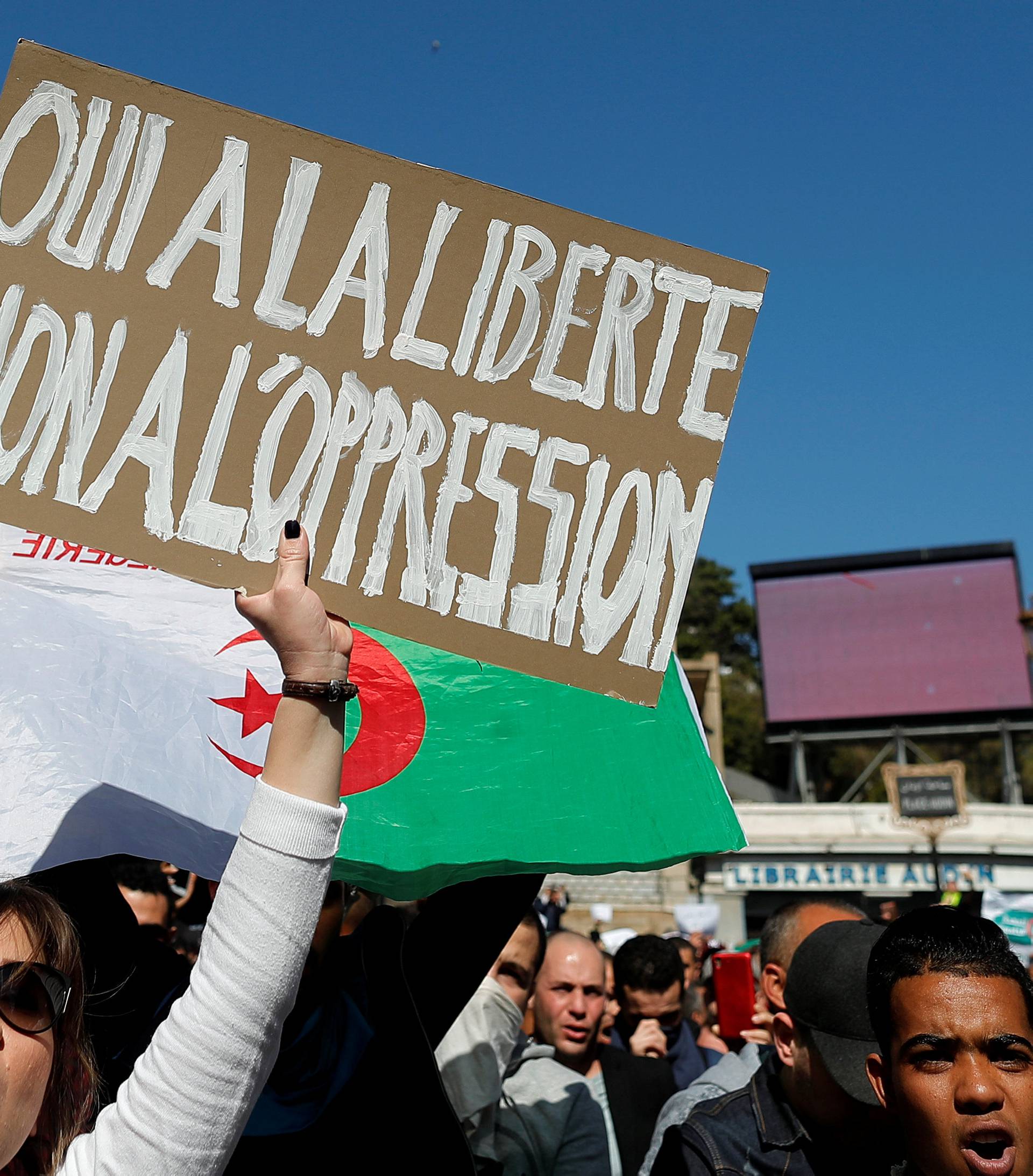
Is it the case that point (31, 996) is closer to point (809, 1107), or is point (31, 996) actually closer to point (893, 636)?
point (809, 1107)

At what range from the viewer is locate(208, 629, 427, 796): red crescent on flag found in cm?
224

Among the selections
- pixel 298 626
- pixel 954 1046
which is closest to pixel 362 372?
pixel 298 626

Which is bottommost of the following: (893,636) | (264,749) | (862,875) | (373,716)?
(264,749)

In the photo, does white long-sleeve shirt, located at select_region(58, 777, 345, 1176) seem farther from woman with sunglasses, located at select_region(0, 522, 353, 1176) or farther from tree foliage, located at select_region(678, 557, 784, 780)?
tree foliage, located at select_region(678, 557, 784, 780)

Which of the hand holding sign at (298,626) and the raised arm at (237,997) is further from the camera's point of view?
the hand holding sign at (298,626)

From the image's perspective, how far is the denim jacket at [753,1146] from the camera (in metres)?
2.21

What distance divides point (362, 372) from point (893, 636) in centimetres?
3654

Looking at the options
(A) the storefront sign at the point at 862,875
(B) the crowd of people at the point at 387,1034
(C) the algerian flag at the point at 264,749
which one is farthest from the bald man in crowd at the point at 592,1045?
(A) the storefront sign at the point at 862,875

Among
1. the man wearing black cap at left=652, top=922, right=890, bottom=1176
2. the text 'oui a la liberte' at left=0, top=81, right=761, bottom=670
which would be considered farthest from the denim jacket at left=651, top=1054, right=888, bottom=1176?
the text 'oui a la liberte' at left=0, top=81, right=761, bottom=670

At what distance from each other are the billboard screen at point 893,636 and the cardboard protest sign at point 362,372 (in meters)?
35.5

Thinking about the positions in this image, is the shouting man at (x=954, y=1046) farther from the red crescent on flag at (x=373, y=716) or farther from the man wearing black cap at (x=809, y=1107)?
the red crescent on flag at (x=373, y=716)

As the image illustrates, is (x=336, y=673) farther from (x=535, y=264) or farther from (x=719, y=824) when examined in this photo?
(x=719, y=824)

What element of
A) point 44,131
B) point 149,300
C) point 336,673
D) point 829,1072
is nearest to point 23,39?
point 44,131

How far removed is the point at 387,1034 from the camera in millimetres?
1994
